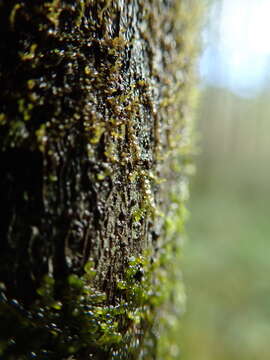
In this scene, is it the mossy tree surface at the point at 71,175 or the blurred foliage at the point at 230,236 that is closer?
the mossy tree surface at the point at 71,175

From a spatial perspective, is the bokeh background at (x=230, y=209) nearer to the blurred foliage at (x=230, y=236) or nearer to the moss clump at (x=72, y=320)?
the blurred foliage at (x=230, y=236)

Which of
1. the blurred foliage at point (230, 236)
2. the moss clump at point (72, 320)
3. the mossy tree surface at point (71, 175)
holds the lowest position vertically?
the moss clump at point (72, 320)

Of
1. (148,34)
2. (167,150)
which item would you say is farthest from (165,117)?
(148,34)

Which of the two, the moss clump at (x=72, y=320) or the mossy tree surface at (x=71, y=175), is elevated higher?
the mossy tree surface at (x=71, y=175)

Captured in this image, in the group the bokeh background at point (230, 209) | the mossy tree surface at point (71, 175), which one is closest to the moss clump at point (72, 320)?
the mossy tree surface at point (71, 175)

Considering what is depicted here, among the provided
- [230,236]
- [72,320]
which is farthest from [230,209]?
[72,320]

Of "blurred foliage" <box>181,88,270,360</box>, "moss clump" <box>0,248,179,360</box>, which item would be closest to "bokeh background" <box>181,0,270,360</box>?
"blurred foliage" <box>181,88,270,360</box>
